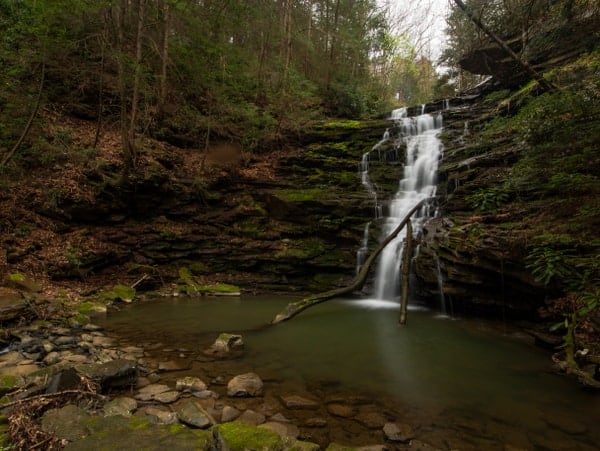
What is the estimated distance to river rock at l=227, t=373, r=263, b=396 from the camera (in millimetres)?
4055

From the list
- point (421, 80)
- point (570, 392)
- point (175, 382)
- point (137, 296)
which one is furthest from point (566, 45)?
point (421, 80)

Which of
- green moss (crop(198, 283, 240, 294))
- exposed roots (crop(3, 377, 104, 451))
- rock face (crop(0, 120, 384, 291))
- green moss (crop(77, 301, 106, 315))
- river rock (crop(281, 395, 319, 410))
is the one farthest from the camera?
green moss (crop(198, 283, 240, 294))

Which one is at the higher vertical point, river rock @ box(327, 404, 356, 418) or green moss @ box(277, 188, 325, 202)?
green moss @ box(277, 188, 325, 202)

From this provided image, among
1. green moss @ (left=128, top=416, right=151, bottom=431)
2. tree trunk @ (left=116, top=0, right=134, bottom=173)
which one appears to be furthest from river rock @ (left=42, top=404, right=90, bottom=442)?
tree trunk @ (left=116, top=0, right=134, bottom=173)

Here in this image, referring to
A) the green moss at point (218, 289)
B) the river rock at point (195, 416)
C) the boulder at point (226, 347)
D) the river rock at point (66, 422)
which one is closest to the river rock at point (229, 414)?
the river rock at point (195, 416)

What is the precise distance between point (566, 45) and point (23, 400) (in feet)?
48.8

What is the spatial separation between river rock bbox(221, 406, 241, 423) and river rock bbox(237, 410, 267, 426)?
60mm

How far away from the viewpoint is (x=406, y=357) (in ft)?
18.7

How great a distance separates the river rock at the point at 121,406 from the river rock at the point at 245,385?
1041 mm

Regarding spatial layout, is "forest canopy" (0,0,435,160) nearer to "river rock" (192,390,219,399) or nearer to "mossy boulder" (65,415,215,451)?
"river rock" (192,390,219,399)

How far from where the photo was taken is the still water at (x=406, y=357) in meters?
3.91

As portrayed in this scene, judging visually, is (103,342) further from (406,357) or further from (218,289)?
(406,357)

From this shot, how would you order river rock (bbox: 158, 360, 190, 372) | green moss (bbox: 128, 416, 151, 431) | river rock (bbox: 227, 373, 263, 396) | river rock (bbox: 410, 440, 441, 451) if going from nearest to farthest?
green moss (bbox: 128, 416, 151, 431) → river rock (bbox: 410, 440, 441, 451) → river rock (bbox: 227, 373, 263, 396) → river rock (bbox: 158, 360, 190, 372)

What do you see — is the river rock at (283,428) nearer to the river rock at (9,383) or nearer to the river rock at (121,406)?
the river rock at (121,406)
